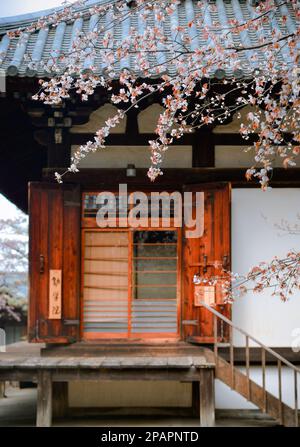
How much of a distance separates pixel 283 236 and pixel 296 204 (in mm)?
427

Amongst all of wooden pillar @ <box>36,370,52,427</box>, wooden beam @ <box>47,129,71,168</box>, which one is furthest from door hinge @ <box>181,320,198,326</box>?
wooden beam @ <box>47,129,71,168</box>

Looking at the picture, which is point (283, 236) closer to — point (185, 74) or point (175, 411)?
point (175, 411)

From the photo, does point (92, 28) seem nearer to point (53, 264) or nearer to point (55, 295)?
point (53, 264)

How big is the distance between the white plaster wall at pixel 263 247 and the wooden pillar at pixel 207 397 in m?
1.03

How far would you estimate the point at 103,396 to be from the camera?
8000 mm

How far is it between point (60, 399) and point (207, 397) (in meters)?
2.05

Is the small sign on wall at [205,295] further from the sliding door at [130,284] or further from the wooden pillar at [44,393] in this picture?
the wooden pillar at [44,393]

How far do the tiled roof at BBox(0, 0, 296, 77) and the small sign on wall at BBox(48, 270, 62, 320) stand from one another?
2.38 m

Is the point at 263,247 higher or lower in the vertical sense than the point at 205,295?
higher

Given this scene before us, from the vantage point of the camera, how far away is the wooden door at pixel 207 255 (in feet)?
24.9

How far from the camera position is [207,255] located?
301 inches

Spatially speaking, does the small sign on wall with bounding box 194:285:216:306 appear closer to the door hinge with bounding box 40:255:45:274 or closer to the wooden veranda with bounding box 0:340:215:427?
the wooden veranda with bounding box 0:340:215:427

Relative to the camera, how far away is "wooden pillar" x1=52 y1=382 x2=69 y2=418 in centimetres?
784

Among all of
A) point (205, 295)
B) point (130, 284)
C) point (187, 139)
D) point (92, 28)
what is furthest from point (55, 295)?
point (92, 28)
